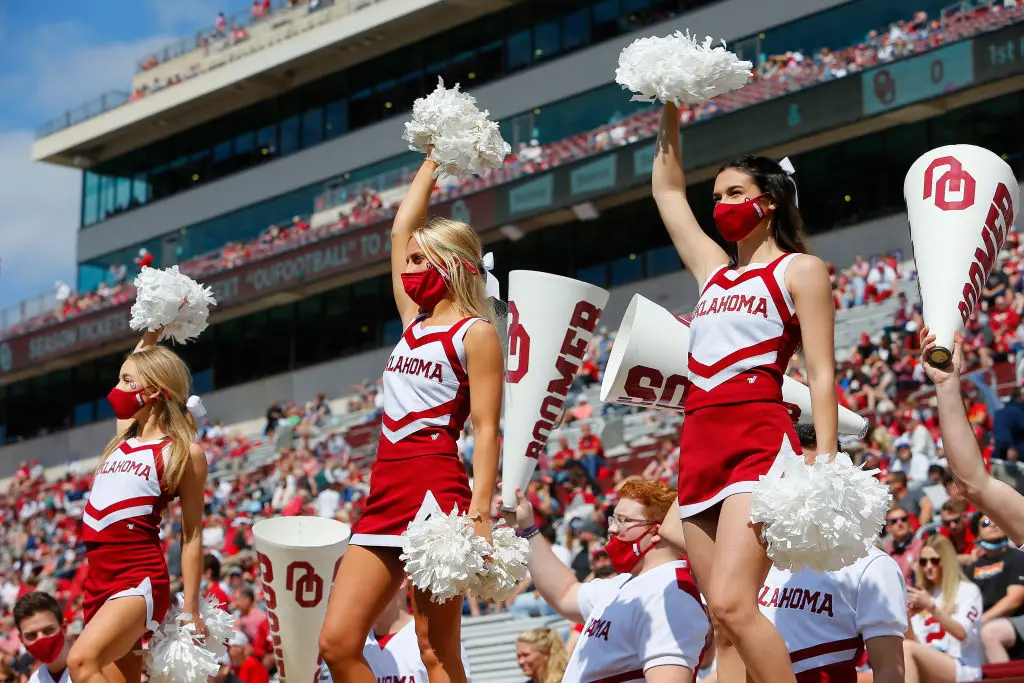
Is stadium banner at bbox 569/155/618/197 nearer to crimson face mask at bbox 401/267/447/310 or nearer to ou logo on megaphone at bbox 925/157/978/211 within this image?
crimson face mask at bbox 401/267/447/310

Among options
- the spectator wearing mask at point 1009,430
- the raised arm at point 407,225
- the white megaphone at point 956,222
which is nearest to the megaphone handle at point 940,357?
the white megaphone at point 956,222

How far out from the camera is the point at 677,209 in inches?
180

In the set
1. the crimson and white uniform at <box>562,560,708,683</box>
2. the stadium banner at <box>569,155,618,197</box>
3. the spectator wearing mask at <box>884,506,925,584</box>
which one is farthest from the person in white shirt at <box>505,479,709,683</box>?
the stadium banner at <box>569,155,618,197</box>

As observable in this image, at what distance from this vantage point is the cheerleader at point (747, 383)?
3.85 meters

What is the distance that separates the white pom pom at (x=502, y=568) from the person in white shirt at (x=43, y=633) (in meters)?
2.88

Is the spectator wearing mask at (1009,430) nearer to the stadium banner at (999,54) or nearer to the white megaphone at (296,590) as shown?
the white megaphone at (296,590)

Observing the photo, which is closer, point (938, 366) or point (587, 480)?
point (938, 366)

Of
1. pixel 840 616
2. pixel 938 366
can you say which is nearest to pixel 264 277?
pixel 840 616

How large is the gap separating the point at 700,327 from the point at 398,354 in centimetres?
97

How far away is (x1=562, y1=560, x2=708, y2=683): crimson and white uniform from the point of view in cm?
490

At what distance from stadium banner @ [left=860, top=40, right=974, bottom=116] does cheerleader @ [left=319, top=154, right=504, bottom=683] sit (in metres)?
18.0

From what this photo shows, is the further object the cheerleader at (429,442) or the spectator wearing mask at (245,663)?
the spectator wearing mask at (245,663)

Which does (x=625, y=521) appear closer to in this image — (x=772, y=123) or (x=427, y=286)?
(x=427, y=286)

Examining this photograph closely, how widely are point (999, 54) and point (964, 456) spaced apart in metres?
18.3
